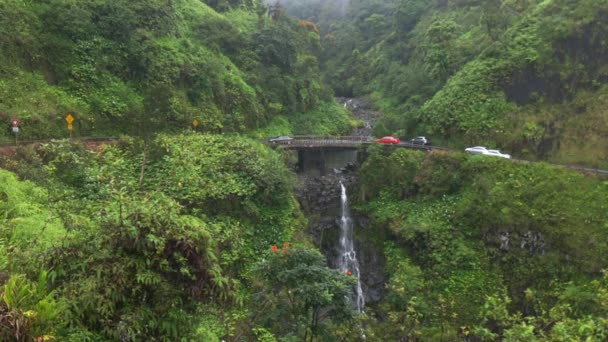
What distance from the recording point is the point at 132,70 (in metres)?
28.4

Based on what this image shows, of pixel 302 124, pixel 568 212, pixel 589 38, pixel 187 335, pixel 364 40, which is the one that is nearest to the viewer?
pixel 187 335

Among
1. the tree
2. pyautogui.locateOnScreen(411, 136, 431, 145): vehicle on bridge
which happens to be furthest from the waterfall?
the tree

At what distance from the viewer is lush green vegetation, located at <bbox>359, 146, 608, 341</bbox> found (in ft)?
60.5

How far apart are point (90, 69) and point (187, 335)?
2534 cm

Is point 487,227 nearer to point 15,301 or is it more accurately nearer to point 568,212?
point 568,212

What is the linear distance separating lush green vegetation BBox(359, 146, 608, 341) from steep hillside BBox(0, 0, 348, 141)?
15779 millimetres

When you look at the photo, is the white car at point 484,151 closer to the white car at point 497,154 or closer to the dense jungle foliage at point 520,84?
the white car at point 497,154

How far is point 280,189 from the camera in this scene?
73.9 feet

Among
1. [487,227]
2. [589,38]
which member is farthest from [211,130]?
[589,38]

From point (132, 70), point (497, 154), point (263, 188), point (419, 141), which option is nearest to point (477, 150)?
point (497, 154)

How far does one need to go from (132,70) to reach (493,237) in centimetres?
2656

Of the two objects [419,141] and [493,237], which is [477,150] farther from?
[493,237]

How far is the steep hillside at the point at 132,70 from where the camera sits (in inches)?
931

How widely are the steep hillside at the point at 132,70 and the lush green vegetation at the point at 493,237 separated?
15.8 m
